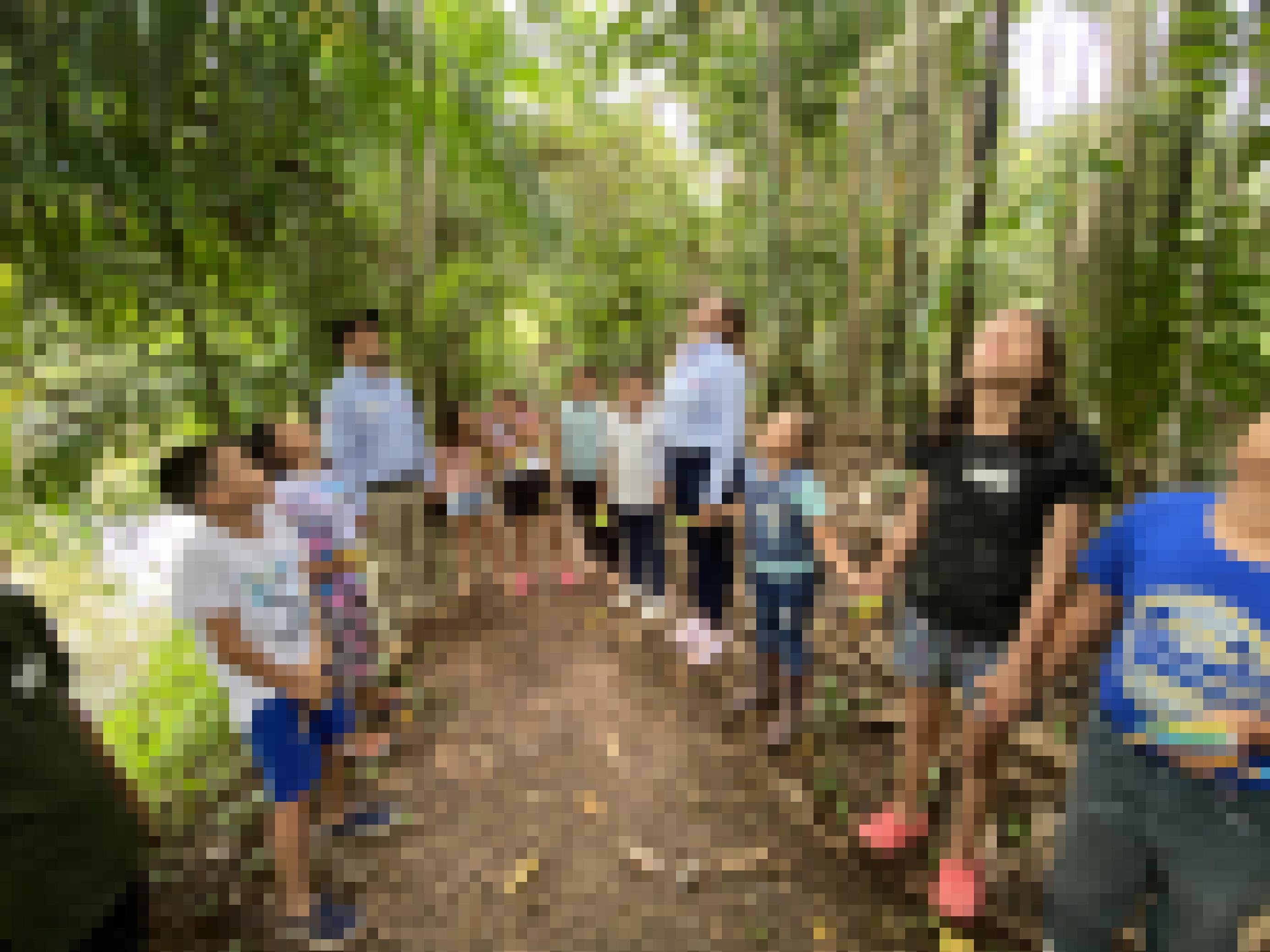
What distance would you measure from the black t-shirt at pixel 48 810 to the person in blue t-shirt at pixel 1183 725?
7.48 ft

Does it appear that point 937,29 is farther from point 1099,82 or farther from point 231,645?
point 231,645

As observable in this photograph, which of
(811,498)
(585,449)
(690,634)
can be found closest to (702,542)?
(690,634)

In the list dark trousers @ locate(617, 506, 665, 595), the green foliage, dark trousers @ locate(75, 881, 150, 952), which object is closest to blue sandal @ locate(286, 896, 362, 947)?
dark trousers @ locate(75, 881, 150, 952)

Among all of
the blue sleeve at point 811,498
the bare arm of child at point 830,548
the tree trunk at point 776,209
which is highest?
the tree trunk at point 776,209

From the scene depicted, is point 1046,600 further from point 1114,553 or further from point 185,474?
point 185,474

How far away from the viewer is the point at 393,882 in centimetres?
250

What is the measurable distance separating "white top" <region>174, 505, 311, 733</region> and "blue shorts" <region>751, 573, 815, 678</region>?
5.99 feet

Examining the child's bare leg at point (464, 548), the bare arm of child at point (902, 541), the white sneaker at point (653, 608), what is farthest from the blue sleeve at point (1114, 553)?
the child's bare leg at point (464, 548)

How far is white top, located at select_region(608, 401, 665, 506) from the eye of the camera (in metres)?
4.18

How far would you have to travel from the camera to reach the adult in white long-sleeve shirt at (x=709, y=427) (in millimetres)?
3426

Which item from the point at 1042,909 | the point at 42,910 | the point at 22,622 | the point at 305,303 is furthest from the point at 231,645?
A: the point at 1042,909

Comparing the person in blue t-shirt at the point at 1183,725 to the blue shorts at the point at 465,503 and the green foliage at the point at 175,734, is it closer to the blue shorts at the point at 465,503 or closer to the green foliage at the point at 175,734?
the green foliage at the point at 175,734

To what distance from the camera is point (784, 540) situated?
2.91 m

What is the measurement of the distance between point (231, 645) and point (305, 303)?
2046mm
